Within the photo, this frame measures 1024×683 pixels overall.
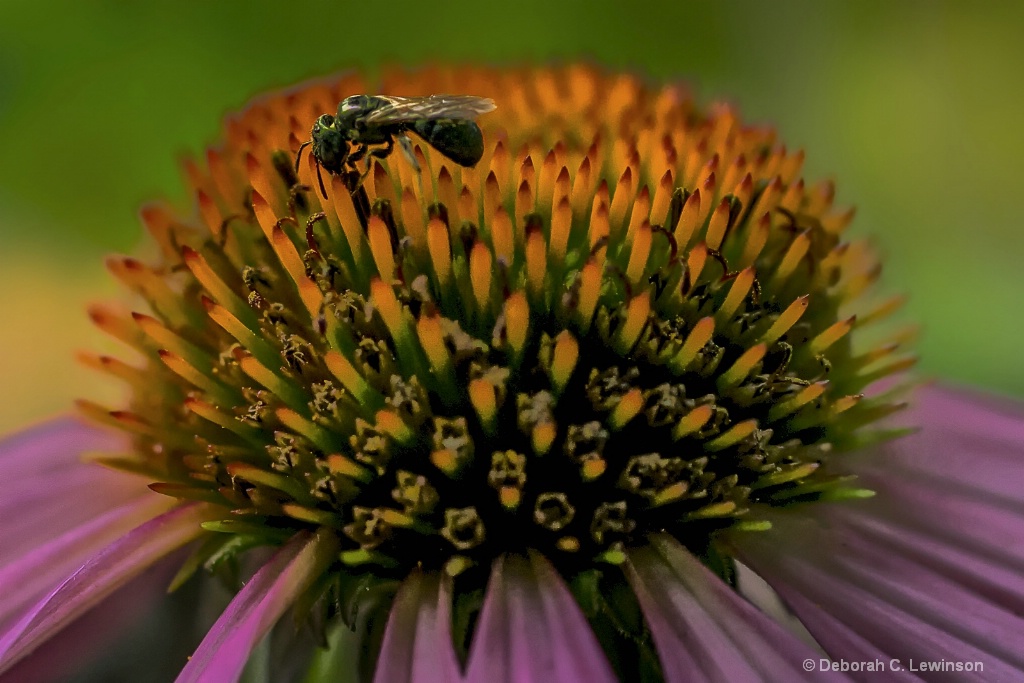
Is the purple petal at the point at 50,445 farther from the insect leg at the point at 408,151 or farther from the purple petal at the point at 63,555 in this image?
the insect leg at the point at 408,151

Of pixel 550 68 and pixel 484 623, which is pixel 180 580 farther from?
pixel 550 68

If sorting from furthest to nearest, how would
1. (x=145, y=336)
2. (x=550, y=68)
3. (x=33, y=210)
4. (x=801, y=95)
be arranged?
(x=801, y=95), (x=33, y=210), (x=550, y=68), (x=145, y=336)

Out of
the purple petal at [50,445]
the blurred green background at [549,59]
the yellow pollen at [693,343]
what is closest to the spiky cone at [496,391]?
the yellow pollen at [693,343]

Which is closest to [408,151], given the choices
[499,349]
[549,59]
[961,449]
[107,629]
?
[499,349]

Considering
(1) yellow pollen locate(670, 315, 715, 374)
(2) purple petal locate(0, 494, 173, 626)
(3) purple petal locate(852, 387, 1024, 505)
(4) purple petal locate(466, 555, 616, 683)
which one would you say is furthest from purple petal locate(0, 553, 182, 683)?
(3) purple petal locate(852, 387, 1024, 505)

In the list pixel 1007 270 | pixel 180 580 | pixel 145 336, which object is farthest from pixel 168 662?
pixel 1007 270

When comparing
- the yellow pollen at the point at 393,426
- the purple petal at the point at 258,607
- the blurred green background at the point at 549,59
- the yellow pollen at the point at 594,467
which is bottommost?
Answer: the purple petal at the point at 258,607

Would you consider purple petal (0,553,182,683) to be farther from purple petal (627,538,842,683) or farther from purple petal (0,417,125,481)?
purple petal (627,538,842,683)
